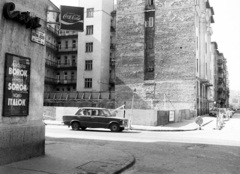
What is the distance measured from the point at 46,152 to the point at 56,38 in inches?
1753

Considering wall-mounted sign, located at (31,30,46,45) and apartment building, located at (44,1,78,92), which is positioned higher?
apartment building, located at (44,1,78,92)

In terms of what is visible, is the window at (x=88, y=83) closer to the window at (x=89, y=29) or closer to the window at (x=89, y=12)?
the window at (x=89, y=29)

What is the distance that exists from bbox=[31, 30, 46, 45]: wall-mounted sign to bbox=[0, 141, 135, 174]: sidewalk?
356 cm

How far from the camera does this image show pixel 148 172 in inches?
279

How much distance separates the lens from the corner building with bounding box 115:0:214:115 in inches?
1499

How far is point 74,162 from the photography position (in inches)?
298

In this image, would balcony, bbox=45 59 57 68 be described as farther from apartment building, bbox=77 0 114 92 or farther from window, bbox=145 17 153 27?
window, bbox=145 17 153 27

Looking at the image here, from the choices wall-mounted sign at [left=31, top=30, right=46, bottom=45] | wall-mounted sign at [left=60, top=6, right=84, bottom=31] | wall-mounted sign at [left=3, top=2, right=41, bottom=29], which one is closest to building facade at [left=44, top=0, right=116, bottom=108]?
wall-mounted sign at [left=60, top=6, right=84, bottom=31]

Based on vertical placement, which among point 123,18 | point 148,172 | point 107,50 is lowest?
point 148,172

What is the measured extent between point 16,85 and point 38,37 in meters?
1.81

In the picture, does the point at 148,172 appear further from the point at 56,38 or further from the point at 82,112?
the point at 56,38

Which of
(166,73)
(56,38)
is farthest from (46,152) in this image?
(56,38)

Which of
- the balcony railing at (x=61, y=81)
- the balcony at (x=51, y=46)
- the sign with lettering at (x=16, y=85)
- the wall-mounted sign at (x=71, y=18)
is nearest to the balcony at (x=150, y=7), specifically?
the balcony railing at (x=61, y=81)

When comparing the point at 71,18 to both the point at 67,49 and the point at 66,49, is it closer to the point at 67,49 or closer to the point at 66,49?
the point at 67,49
